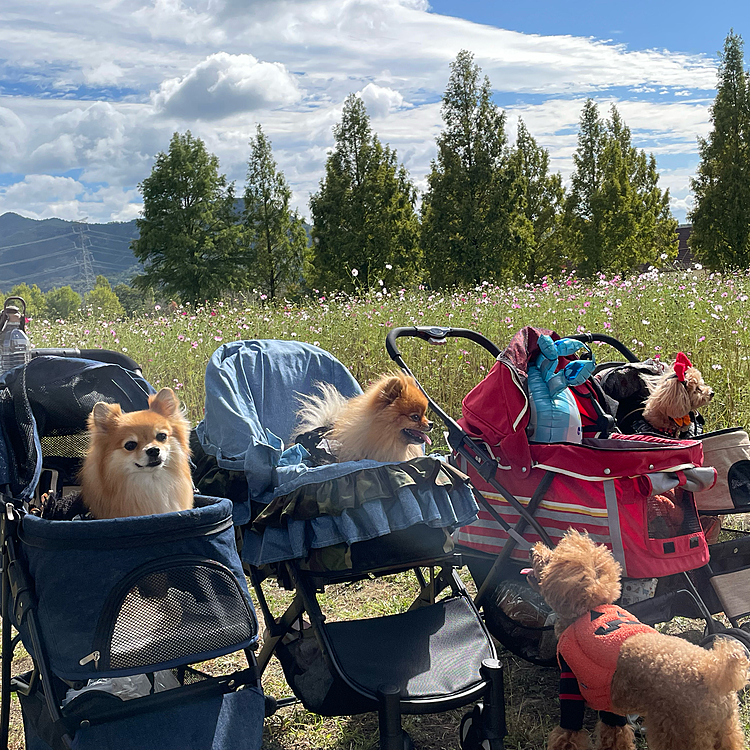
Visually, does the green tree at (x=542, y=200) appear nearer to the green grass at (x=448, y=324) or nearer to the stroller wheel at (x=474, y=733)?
the green grass at (x=448, y=324)

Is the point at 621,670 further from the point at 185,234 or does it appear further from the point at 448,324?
the point at 185,234

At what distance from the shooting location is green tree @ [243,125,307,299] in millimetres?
29859

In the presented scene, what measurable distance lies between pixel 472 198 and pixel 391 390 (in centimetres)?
1842

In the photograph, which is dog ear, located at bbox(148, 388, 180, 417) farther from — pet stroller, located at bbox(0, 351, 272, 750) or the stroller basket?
the stroller basket

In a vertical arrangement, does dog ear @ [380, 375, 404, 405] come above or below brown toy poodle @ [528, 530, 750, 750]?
above

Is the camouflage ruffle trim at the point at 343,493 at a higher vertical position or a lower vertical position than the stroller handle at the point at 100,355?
lower

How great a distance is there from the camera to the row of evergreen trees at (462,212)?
66.7 feet

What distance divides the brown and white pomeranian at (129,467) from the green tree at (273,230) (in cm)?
2740

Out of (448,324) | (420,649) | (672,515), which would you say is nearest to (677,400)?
(672,515)

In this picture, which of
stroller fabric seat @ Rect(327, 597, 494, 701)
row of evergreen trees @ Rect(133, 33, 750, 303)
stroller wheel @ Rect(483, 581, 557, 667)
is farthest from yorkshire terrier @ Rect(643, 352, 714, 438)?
row of evergreen trees @ Rect(133, 33, 750, 303)

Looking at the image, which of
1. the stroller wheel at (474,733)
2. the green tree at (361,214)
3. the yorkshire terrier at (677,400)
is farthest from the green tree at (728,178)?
the stroller wheel at (474,733)

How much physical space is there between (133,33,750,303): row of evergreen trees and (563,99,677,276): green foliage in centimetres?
5

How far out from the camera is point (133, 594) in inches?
80.7

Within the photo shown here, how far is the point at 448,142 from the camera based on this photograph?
2075cm
